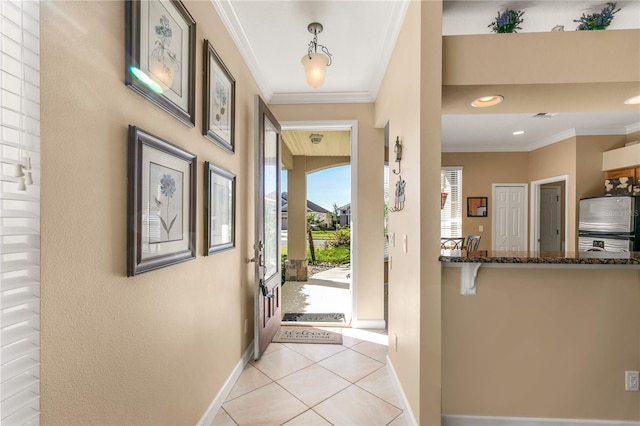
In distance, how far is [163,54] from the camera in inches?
51.9

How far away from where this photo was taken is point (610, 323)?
178 cm

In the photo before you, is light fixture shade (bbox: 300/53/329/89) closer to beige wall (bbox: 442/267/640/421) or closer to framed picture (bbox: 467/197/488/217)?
beige wall (bbox: 442/267/640/421)

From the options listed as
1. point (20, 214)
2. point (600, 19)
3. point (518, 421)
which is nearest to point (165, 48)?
point (20, 214)

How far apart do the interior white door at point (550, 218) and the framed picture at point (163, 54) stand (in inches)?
278

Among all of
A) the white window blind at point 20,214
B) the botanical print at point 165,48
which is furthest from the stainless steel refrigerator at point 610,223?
the white window blind at point 20,214

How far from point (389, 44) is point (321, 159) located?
4.49m

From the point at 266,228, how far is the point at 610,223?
4605 millimetres

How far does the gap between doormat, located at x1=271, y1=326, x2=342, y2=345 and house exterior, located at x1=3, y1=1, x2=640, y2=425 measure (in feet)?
1.76

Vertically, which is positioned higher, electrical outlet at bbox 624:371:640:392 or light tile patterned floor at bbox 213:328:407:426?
electrical outlet at bbox 624:371:640:392

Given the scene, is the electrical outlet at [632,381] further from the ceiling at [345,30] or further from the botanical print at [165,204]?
the botanical print at [165,204]

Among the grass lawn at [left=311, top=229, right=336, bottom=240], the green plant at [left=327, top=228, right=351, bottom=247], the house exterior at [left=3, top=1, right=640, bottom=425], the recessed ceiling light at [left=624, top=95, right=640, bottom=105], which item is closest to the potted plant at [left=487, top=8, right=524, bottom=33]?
the house exterior at [left=3, top=1, right=640, bottom=425]

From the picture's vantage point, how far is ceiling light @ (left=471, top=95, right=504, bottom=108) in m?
2.07

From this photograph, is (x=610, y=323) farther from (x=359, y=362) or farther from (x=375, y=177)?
(x=375, y=177)

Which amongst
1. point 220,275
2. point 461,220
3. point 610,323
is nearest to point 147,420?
point 220,275
